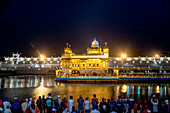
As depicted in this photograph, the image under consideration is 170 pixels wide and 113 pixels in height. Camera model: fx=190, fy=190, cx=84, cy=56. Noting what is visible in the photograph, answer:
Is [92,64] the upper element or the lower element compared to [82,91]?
upper

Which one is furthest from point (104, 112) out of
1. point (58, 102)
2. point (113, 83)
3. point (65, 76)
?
point (65, 76)

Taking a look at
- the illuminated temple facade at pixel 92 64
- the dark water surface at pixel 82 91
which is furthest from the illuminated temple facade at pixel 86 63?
the dark water surface at pixel 82 91

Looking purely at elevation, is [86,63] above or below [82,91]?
above

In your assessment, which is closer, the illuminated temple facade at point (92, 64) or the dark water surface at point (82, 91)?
the dark water surface at point (82, 91)

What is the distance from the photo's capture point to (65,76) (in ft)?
140

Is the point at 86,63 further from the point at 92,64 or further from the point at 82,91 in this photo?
the point at 82,91

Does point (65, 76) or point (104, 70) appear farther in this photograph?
point (104, 70)

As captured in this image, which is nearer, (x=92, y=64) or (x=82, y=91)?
(x=82, y=91)

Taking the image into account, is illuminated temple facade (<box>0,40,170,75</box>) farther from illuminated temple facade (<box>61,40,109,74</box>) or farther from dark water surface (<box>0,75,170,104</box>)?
dark water surface (<box>0,75,170,104</box>)

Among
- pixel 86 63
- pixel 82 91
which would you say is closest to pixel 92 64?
pixel 86 63

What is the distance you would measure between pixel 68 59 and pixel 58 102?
117 ft

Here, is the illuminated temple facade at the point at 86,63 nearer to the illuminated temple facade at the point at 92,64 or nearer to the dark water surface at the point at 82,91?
the illuminated temple facade at the point at 92,64

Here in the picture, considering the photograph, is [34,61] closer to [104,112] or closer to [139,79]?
[139,79]

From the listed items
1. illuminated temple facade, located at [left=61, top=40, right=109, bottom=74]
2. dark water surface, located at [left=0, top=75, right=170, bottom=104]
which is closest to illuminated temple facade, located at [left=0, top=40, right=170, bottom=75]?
illuminated temple facade, located at [left=61, top=40, right=109, bottom=74]
